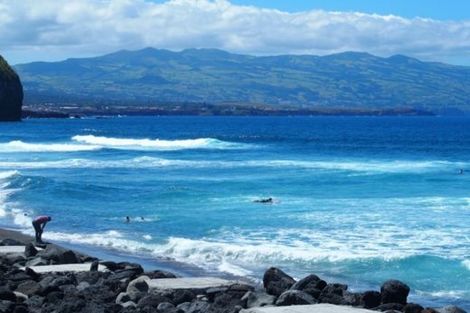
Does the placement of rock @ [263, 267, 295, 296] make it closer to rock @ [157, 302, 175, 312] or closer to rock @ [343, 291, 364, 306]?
rock @ [343, 291, 364, 306]

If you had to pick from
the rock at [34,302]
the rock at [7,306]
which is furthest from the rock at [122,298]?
the rock at [7,306]

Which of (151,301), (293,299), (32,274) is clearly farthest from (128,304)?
(32,274)

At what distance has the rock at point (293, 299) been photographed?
40.4 feet

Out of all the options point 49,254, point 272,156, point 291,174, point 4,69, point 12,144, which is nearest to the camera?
point 49,254

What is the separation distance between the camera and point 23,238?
902 inches

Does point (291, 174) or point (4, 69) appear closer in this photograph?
point (291, 174)

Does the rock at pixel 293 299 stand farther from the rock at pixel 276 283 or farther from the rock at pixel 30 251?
the rock at pixel 30 251

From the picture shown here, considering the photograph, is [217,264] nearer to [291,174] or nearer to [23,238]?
[23,238]

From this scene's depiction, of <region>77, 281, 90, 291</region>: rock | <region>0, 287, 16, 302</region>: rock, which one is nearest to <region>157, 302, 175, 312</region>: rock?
<region>77, 281, 90, 291</region>: rock

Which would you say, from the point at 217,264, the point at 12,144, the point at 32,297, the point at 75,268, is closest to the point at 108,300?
the point at 32,297

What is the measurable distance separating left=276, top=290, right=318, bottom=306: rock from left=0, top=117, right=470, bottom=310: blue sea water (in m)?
4.66

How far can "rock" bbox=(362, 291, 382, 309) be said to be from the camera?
522 inches

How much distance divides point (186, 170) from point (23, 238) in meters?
24.0

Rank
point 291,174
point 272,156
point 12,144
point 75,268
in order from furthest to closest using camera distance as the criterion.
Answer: point 12,144 → point 272,156 → point 291,174 → point 75,268
